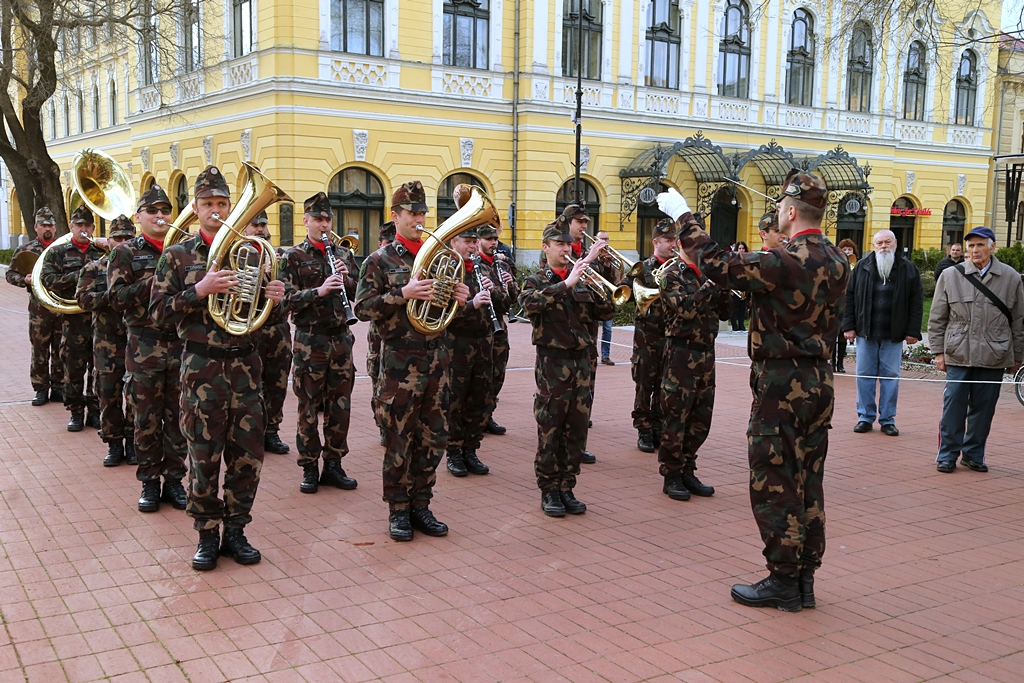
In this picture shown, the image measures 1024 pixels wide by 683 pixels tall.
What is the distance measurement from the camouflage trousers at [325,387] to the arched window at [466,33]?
65.2 feet

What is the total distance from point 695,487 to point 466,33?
2116 cm

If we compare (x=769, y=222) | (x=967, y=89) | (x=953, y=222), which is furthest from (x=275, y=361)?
(x=967, y=89)

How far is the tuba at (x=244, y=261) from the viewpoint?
5.24 metres

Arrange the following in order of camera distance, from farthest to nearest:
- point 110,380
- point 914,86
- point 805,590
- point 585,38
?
point 914,86 < point 585,38 < point 110,380 < point 805,590

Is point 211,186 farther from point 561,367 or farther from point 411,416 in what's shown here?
point 561,367

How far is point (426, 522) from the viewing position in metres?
6.14

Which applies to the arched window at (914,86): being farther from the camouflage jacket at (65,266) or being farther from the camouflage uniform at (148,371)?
the camouflage uniform at (148,371)

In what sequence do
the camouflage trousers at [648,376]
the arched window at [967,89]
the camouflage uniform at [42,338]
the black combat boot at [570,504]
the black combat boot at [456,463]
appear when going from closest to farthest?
the black combat boot at [570,504] → the black combat boot at [456,463] → the camouflage trousers at [648,376] → the camouflage uniform at [42,338] → the arched window at [967,89]

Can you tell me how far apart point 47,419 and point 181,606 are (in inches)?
223

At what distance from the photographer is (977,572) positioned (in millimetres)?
5715

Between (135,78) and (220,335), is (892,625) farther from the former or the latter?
(135,78)

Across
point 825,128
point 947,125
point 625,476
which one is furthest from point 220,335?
point 947,125

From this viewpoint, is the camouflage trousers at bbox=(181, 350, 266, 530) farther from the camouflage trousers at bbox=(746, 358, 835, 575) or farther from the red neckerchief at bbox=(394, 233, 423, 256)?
the camouflage trousers at bbox=(746, 358, 835, 575)

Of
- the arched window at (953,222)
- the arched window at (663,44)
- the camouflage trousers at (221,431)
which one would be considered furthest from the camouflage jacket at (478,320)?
the arched window at (953,222)
